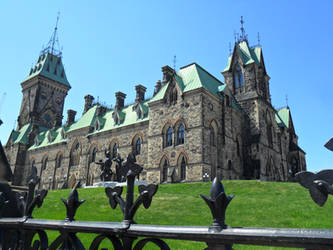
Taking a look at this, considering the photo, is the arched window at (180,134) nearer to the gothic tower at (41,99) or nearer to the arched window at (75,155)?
the arched window at (75,155)

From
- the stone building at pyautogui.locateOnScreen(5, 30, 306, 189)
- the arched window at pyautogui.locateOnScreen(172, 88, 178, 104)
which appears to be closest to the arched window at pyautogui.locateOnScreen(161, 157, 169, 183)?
the stone building at pyautogui.locateOnScreen(5, 30, 306, 189)

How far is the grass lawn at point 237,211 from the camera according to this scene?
34.7 ft

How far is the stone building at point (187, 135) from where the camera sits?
28.8 m

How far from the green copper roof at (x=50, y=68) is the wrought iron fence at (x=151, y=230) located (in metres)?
66.9

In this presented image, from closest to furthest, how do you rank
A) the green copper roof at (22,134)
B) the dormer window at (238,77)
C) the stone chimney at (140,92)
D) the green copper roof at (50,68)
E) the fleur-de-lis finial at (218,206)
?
the fleur-de-lis finial at (218,206)
the dormer window at (238,77)
the stone chimney at (140,92)
the green copper roof at (22,134)
the green copper roof at (50,68)

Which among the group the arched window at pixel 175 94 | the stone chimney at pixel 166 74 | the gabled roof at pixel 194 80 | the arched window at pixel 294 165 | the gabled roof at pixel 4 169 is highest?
the stone chimney at pixel 166 74

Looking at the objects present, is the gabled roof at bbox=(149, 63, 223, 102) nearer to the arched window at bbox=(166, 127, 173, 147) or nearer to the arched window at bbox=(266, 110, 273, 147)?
the arched window at bbox=(166, 127, 173, 147)

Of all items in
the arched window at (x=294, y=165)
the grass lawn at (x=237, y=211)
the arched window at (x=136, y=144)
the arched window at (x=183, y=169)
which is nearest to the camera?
the grass lawn at (x=237, y=211)

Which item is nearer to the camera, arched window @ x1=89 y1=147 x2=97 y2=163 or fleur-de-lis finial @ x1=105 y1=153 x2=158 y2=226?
fleur-de-lis finial @ x1=105 y1=153 x2=158 y2=226

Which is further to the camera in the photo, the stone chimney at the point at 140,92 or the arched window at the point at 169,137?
the stone chimney at the point at 140,92

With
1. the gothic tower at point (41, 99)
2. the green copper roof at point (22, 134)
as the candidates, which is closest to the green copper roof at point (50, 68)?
the gothic tower at point (41, 99)

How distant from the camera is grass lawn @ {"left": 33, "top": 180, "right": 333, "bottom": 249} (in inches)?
416

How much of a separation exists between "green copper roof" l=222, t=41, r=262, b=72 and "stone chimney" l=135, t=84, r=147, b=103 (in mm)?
12593

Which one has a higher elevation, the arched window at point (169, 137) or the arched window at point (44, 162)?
the arched window at point (169, 137)
